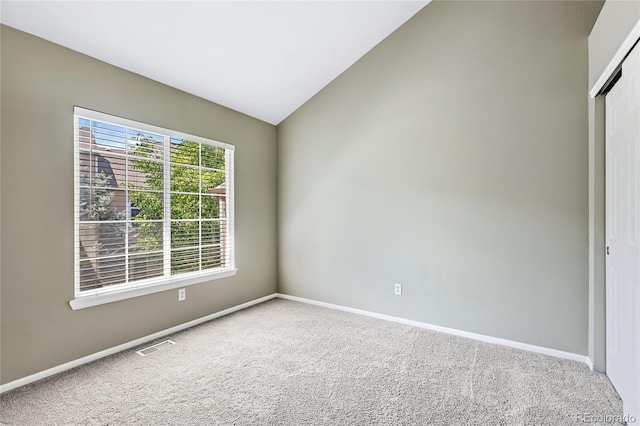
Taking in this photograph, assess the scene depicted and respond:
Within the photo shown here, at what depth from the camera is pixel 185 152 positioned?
3.31 metres

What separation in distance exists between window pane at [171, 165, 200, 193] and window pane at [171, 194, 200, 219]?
Result: 0.07 metres

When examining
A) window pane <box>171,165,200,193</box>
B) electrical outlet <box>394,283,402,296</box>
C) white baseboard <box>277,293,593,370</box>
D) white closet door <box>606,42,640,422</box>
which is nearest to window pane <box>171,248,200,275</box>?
window pane <box>171,165,200,193</box>

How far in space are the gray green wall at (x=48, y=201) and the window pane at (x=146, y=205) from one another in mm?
481

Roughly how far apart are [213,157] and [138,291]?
159 centimetres

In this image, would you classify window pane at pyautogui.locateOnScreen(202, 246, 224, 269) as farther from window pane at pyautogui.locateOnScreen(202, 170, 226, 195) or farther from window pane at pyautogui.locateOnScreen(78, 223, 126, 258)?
window pane at pyautogui.locateOnScreen(78, 223, 126, 258)

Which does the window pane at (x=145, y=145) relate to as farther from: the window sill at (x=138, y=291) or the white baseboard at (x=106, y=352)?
the white baseboard at (x=106, y=352)

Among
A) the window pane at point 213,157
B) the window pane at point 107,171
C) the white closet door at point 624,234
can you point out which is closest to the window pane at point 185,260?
the window pane at point 107,171

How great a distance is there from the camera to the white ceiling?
7.42 ft

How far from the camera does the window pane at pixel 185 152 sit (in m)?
3.21

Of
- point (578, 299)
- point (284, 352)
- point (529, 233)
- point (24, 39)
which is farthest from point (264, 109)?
point (578, 299)

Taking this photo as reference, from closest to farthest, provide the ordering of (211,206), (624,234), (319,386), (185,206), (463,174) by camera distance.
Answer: (624,234)
(319,386)
(463,174)
(185,206)
(211,206)

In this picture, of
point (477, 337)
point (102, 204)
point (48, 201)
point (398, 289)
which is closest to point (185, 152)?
point (102, 204)

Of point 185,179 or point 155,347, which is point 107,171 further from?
point 155,347

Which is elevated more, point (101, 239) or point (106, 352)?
point (101, 239)
